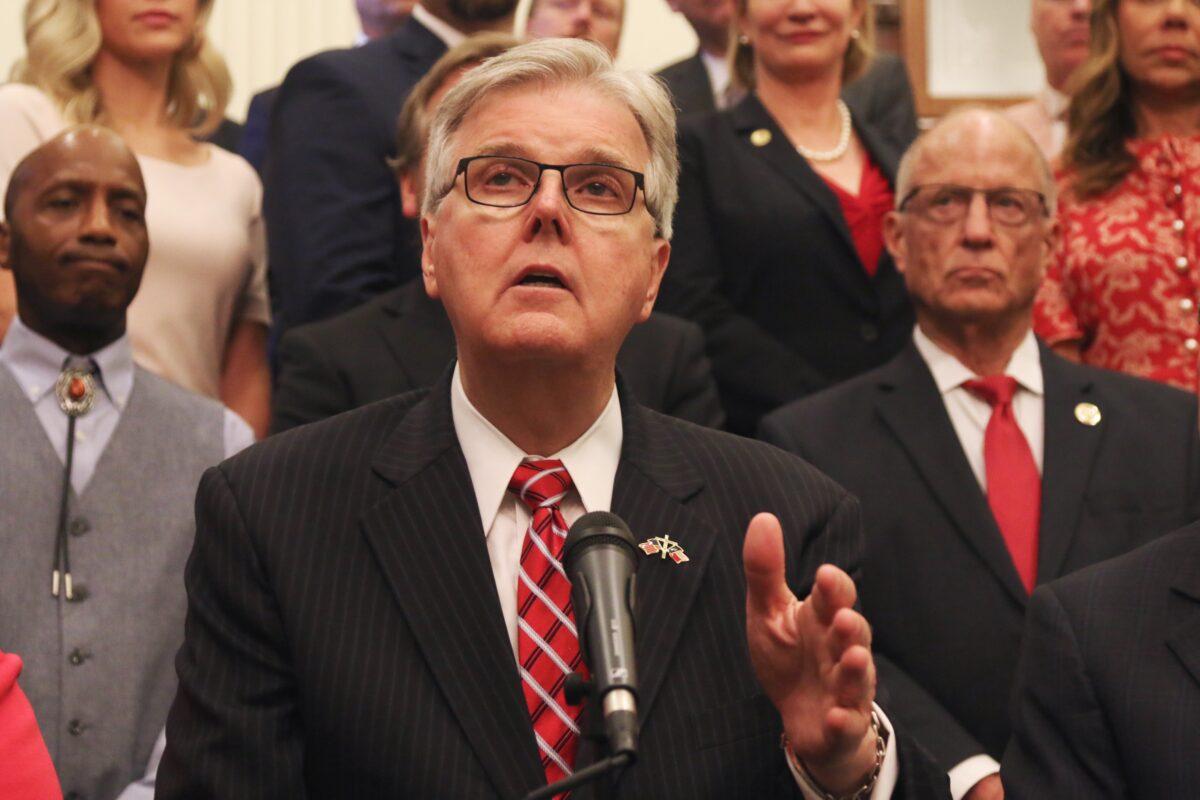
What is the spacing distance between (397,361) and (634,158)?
3.39 feet

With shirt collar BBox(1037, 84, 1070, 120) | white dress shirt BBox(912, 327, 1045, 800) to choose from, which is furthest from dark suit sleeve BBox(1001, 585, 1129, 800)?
shirt collar BBox(1037, 84, 1070, 120)

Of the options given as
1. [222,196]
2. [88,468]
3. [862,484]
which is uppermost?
[222,196]

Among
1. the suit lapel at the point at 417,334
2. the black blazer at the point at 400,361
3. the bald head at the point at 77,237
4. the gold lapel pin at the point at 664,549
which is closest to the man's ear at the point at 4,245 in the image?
the bald head at the point at 77,237

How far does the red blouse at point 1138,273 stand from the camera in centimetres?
372

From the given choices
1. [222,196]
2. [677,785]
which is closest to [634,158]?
[677,785]

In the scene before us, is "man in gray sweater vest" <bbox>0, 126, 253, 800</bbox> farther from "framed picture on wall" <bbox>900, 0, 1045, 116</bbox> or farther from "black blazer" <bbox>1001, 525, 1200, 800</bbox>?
"framed picture on wall" <bbox>900, 0, 1045, 116</bbox>

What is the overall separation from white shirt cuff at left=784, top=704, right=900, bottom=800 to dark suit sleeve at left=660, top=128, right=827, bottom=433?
62.4 inches

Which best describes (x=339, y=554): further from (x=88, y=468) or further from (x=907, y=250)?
(x=907, y=250)

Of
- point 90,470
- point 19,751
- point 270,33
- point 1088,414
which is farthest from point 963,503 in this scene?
point 270,33

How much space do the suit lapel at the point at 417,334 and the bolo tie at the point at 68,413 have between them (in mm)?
560

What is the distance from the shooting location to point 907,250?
3553mm

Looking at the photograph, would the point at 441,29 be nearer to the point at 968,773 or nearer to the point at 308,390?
the point at 308,390

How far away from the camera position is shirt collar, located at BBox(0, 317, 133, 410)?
9.90 feet

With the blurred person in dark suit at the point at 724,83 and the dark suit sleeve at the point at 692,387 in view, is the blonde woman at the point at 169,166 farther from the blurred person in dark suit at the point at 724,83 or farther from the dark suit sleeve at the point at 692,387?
the blurred person in dark suit at the point at 724,83
